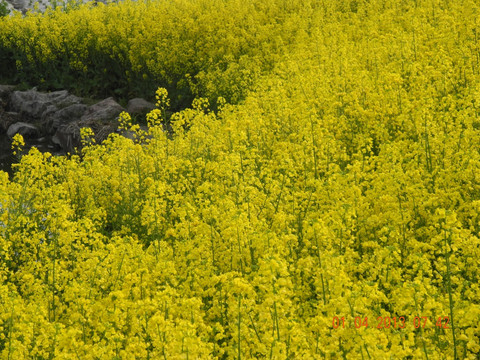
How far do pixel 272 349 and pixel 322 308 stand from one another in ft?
2.30

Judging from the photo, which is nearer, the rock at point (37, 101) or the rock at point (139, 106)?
the rock at point (139, 106)

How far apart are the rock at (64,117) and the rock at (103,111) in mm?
289

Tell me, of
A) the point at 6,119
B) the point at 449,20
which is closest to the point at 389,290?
the point at 449,20

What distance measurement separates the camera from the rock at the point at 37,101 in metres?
16.5

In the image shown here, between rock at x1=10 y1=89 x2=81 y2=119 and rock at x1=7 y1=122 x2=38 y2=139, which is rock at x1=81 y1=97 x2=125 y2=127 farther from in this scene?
rock at x1=7 y1=122 x2=38 y2=139

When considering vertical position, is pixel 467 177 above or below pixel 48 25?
below

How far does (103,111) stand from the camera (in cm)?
1535

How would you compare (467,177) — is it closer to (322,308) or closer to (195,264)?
(322,308)

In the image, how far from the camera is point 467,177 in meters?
6.25

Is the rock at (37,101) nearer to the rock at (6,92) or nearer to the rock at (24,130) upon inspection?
the rock at (6,92)

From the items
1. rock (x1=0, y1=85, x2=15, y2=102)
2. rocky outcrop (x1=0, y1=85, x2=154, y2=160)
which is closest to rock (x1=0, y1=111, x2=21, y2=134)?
rocky outcrop (x1=0, y1=85, x2=154, y2=160)

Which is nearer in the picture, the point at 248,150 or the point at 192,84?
the point at 248,150
